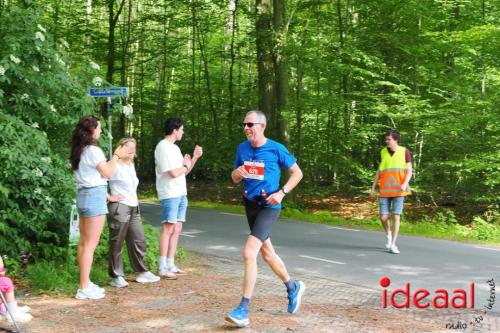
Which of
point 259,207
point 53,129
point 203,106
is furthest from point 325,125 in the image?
point 259,207

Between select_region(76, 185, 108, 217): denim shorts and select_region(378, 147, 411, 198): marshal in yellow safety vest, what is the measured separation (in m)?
5.55

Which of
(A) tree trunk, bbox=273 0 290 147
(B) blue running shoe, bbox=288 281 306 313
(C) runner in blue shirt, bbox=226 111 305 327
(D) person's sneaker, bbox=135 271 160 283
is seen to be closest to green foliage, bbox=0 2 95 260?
(D) person's sneaker, bbox=135 271 160 283

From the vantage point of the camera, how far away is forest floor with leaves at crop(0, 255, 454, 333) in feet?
17.2

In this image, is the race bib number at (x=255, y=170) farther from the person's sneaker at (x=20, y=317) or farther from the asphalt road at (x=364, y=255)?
the asphalt road at (x=364, y=255)

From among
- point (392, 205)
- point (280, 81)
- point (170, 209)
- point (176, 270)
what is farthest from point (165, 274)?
point (280, 81)

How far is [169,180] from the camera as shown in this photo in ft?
24.0

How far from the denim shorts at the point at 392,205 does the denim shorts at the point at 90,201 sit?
5534 mm

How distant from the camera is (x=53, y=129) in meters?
8.47

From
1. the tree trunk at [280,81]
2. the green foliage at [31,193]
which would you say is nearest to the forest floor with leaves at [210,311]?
the green foliage at [31,193]

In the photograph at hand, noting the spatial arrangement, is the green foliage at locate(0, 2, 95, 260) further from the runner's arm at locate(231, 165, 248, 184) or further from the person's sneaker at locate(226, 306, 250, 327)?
the person's sneaker at locate(226, 306, 250, 327)

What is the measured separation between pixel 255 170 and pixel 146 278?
8.29ft

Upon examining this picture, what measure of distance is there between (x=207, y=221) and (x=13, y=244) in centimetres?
769

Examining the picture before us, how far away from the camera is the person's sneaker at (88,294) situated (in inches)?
245

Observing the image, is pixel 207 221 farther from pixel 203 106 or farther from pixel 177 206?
→ pixel 203 106
